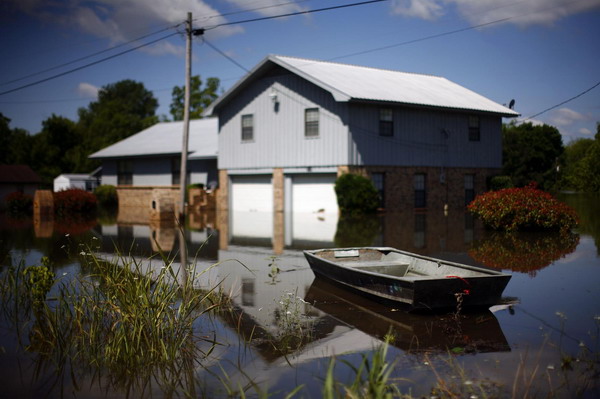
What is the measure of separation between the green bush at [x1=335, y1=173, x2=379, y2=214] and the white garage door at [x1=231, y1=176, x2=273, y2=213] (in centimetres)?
632

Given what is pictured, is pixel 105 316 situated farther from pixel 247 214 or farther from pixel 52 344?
pixel 247 214

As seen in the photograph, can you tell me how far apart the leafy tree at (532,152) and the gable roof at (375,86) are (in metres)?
17.1

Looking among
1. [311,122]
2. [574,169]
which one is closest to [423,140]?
[311,122]

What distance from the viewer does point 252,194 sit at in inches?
1389

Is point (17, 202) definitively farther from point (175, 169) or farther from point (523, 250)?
point (523, 250)

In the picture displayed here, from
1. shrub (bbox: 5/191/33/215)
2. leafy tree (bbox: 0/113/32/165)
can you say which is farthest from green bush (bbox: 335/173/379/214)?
leafy tree (bbox: 0/113/32/165)

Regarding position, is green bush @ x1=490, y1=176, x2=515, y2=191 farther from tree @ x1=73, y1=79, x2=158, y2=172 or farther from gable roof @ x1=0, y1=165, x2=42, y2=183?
tree @ x1=73, y1=79, x2=158, y2=172

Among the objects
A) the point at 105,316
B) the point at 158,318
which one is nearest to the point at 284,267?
the point at 105,316

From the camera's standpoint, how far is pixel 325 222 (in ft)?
88.0

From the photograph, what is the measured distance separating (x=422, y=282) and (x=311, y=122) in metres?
22.8

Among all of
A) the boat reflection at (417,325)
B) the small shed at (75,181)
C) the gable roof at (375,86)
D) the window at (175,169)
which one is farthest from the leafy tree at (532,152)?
the boat reflection at (417,325)

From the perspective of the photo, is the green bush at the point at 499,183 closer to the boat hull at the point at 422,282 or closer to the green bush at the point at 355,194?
the green bush at the point at 355,194

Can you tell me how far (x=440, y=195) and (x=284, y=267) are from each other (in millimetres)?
21188

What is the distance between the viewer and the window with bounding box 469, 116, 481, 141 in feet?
115
